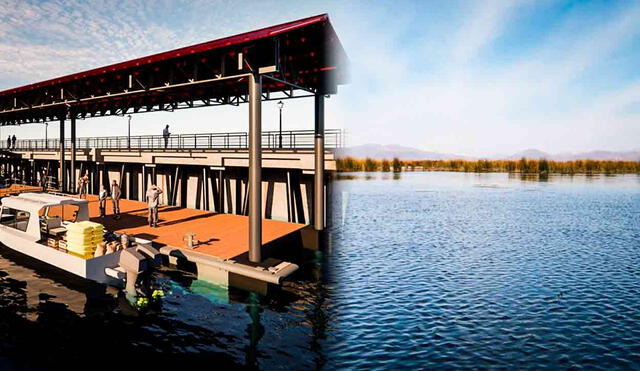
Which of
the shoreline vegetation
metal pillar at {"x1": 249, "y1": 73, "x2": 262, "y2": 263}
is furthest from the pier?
the shoreline vegetation

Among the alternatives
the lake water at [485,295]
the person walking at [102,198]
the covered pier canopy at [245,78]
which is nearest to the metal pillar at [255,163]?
the covered pier canopy at [245,78]

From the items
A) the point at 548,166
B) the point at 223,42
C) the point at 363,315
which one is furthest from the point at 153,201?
the point at 548,166

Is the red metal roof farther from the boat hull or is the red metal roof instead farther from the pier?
the boat hull

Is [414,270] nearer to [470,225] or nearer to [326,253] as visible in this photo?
[326,253]

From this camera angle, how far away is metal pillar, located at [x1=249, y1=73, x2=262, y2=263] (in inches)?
571

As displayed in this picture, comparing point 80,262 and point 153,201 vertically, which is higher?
point 153,201

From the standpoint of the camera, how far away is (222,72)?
627 inches

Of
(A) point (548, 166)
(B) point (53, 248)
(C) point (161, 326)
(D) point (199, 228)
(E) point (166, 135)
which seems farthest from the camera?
(A) point (548, 166)

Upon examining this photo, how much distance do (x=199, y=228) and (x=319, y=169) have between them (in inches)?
281

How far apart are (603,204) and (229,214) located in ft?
138

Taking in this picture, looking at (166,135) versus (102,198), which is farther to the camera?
(166,135)

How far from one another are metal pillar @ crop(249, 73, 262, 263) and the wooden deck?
1.13 metres

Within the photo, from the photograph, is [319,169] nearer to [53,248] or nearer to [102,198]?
[53,248]

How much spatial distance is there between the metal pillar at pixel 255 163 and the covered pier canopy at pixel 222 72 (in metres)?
0.88
